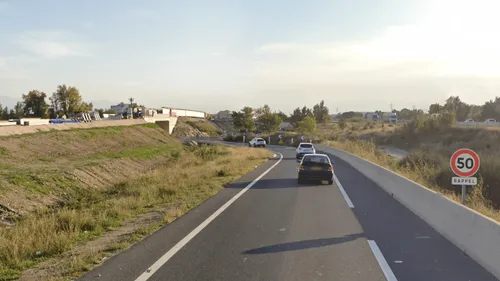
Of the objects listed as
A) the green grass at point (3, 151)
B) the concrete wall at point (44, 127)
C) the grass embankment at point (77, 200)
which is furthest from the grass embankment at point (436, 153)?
the concrete wall at point (44, 127)

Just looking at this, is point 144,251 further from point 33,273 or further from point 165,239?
point 33,273

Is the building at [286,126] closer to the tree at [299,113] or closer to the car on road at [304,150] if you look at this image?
the tree at [299,113]

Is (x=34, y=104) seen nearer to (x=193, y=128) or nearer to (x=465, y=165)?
(x=193, y=128)

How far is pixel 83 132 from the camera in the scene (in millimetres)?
47344

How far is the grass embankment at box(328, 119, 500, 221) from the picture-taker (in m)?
24.2

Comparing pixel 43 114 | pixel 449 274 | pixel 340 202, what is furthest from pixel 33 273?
pixel 43 114

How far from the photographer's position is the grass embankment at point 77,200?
28.2ft

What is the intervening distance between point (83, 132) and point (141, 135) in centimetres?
1553

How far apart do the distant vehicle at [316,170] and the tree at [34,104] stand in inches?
3259

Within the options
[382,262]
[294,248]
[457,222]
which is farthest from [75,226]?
[457,222]

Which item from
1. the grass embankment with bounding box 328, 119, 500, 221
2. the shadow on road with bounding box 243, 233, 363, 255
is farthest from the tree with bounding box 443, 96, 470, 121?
the shadow on road with bounding box 243, 233, 363, 255

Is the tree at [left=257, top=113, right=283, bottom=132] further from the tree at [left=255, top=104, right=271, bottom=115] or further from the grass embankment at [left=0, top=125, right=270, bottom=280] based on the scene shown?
the grass embankment at [left=0, top=125, right=270, bottom=280]

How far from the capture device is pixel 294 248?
9.09m

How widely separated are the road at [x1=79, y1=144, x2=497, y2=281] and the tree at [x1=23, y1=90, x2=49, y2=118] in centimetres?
8822
